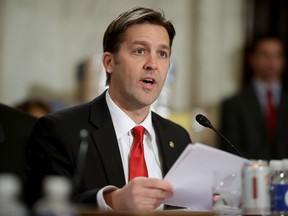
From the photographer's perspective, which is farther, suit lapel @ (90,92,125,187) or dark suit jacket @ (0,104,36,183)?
dark suit jacket @ (0,104,36,183)

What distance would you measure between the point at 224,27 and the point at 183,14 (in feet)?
1.26

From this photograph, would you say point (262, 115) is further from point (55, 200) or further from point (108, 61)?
point (55, 200)

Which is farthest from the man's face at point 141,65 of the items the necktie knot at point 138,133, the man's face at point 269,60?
the man's face at point 269,60

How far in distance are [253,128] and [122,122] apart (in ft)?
10.2

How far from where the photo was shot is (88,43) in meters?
7.12

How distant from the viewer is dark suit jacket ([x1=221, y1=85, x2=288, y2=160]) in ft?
20.2

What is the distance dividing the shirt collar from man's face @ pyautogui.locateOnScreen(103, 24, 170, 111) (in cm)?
4

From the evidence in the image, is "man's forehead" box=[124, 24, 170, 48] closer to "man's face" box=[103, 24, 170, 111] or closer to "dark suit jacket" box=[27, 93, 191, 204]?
"man's face" box=[103, 24, 170, 111]

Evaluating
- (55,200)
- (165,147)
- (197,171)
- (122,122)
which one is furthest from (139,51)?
(55,200)

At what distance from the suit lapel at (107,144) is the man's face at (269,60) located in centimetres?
337

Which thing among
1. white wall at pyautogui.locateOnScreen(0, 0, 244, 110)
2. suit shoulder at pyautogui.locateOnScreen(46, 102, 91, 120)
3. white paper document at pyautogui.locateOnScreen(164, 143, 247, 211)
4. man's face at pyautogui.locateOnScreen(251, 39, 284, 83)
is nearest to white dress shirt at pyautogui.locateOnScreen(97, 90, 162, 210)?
suit shoulder at pyautogui.locateOnScreen(46, 102, 91, 120)

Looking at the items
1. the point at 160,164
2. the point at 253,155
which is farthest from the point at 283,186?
the point at 253,155

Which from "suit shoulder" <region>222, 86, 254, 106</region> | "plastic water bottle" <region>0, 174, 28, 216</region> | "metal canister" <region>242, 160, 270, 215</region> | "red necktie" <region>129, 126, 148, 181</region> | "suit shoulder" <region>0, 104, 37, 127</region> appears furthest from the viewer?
"suit shoulder" <region>222, 86, 254, 106</region>

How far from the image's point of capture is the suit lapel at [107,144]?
3.09 m
